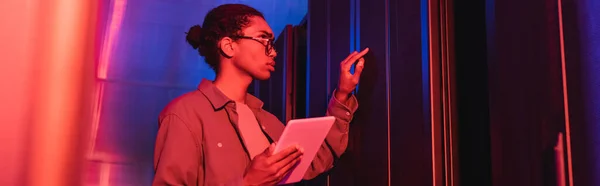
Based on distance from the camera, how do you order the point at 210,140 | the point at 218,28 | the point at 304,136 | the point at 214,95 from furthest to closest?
the point at 218,28
the point at 214,95
the point at 210,140
the point at 304,136

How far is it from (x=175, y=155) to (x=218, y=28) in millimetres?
497

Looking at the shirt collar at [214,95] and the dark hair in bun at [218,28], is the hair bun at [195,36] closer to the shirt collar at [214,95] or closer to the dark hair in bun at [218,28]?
the dark hair in bun at [218,28]

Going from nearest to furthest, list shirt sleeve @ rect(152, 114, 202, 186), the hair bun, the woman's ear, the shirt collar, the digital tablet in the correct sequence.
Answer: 1. the digital tablet
2. shirt sleeve @ rect(152, 114, 202, 186)
3. the shirt collar
4. the woman's ear
5. the hair bun

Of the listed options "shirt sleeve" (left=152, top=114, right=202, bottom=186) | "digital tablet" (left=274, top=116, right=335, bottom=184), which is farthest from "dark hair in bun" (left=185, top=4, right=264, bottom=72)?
"digital tablet" (left=274, top=116, right=335, bottom=184)

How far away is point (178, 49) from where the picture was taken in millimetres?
2889

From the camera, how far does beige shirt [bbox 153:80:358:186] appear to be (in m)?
1.36

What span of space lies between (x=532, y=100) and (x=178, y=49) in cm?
226

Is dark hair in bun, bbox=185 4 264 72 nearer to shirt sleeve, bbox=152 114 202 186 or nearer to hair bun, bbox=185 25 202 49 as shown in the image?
hair bun, bbox=185 25 202 49

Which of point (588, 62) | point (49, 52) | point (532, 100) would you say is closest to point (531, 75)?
point (532, 100)

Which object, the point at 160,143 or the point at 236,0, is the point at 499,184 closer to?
the point at 160,143

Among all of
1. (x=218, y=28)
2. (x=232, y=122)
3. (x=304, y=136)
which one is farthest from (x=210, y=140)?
(x=218, y=28)

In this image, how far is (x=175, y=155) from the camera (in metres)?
1.36

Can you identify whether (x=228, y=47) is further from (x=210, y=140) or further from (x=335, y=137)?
(x=335, y=137)

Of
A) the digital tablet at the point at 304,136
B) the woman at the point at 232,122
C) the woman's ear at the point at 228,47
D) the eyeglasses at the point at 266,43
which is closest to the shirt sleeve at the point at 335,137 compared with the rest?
the woman at the point at 232,122
